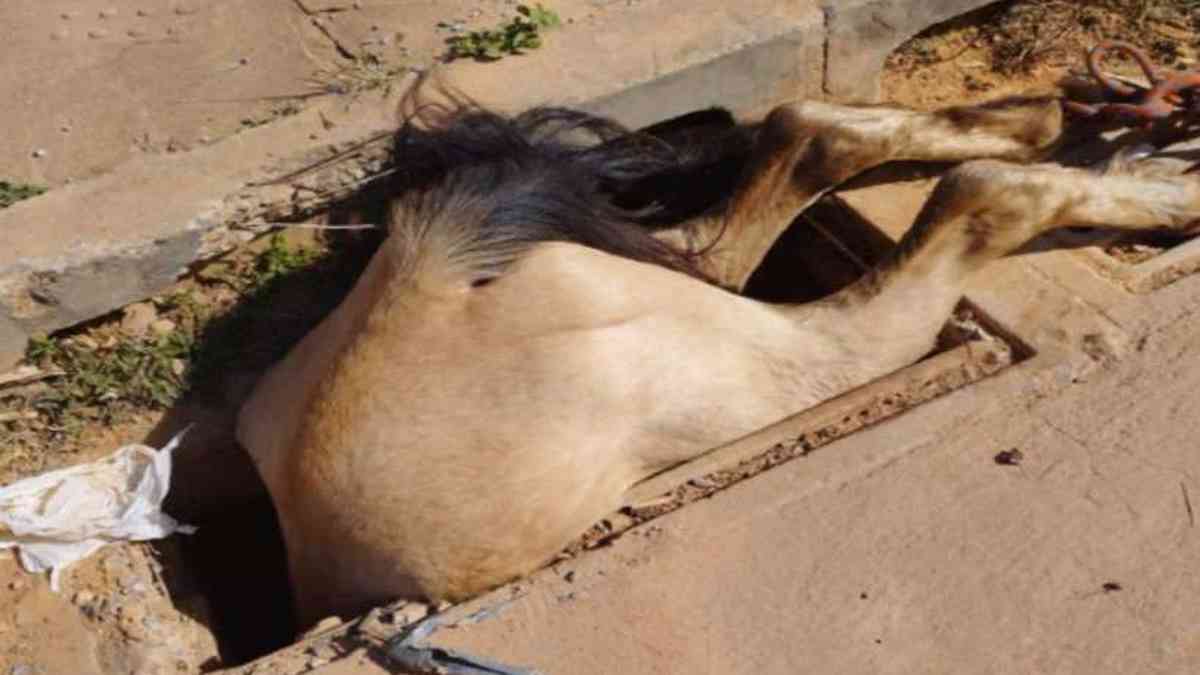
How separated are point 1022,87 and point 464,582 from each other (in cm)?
242

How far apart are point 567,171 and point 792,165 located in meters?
0.64

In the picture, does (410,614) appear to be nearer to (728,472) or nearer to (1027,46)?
(728,472)

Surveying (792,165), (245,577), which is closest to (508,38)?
(792,165)

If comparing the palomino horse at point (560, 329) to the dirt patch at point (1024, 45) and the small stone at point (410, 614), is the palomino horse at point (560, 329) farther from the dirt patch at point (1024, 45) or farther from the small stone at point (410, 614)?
the dirt patch at point (1024, 45)

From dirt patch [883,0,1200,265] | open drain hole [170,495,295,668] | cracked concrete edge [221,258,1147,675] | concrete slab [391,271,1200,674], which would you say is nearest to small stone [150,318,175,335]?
open drain hole [170,495,295,668]

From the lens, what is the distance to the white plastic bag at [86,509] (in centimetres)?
342

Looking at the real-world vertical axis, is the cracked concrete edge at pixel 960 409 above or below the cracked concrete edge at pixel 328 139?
below

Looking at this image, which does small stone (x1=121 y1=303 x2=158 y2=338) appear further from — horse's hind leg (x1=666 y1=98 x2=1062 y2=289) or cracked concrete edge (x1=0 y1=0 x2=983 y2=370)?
horse's hind leg (x1=666 y1=98 x2=1062 y2=289)

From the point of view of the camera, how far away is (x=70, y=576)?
11.1 feet

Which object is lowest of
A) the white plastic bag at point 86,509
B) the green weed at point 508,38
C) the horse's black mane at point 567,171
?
the white plastic bag at point 86,509

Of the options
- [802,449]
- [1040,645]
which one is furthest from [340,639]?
[1040,645]

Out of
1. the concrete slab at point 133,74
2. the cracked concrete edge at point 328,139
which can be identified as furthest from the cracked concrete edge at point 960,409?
the concrete slab at point 133,74

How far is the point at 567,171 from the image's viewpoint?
3.55 meters

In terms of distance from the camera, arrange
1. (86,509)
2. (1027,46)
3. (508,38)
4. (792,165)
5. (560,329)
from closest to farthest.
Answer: (560,329) < (86,509) < (792,165) < (508,38) < (1027,46)
